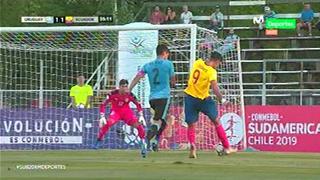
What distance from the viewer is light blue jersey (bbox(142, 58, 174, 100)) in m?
15.9

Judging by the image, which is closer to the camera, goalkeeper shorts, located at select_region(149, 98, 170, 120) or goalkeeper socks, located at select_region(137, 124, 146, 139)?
goalkeeper socks, located at select_region(137, 124, 146, 139)

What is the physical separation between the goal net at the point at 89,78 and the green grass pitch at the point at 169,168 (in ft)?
16.1

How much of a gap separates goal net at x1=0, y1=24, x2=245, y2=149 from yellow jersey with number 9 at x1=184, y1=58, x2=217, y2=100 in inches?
151

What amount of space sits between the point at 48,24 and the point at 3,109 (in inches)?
574

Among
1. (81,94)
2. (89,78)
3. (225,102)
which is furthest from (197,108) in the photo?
(89,78)

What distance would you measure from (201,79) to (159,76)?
5.12 ft

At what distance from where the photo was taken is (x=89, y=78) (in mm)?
26234

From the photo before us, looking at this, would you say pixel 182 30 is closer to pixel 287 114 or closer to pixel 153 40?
pixel 153 40

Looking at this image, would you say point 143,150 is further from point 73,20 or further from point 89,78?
point 73,20

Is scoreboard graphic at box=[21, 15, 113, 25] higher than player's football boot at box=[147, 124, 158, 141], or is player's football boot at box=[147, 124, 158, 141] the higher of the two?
scoreboard graphic at box=[21, 15, 113, 25]

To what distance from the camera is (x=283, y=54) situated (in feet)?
102

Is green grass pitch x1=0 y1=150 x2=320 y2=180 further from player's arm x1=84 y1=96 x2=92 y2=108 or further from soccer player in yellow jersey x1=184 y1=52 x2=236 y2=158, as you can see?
player's arm x1=84 y1=96 x2=92 y2=108

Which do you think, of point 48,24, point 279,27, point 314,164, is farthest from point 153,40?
point 48,24

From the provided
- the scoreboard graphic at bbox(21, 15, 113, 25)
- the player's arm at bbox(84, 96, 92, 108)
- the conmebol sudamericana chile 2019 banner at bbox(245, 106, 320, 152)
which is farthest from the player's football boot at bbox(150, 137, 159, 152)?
the scoreboard graphic at bbox(21, 15, 113, 25)
